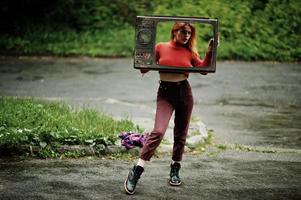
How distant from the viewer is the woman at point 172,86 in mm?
6059

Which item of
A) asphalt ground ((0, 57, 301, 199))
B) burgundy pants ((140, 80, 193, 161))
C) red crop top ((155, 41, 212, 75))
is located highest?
red crop top ((155, 41, 212, 75))

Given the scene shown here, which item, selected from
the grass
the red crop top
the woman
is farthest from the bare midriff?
the grass

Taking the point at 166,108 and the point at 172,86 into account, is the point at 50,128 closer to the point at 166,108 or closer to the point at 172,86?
the point at 166,108

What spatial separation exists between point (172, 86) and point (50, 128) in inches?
106

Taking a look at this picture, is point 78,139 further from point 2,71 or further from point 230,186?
point 2,71

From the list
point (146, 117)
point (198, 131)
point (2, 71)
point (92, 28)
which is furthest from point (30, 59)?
point (198, 131)

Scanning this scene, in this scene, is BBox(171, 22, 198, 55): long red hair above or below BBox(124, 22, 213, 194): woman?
above

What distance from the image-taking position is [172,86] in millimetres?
6176

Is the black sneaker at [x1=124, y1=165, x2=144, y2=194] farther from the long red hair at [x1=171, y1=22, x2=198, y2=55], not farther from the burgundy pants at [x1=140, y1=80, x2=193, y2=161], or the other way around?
the long red hair at [x1=171, y1=22, x2=198, y2=55]

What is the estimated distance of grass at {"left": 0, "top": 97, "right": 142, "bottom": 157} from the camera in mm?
7582

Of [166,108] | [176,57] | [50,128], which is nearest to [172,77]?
[176,57]

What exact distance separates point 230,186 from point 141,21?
89.0 inches

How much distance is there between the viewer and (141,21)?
6051 mm

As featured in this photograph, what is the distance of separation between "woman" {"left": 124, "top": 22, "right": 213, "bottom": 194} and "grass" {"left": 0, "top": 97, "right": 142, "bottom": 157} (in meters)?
1.80
